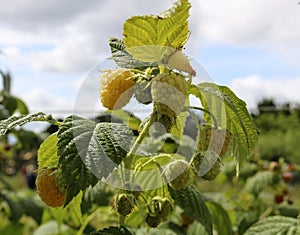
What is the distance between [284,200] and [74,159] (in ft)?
7.56

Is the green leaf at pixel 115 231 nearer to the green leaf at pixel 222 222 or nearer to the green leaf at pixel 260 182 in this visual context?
the green leaf at pixel 222 222

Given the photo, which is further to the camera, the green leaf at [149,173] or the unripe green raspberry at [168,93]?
the green leaf at [149,173]

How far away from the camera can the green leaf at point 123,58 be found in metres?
0.86

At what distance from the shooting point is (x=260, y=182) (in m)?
2.77

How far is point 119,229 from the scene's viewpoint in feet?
2.98

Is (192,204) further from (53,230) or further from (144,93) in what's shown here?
(53,230)

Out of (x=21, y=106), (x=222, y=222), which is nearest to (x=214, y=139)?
(x=222, y=222)

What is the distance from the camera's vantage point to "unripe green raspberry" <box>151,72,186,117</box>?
767mm

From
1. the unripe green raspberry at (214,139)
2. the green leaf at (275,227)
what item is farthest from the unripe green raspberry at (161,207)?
the green leaf at (275,227)

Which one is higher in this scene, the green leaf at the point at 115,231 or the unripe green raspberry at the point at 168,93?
the unripe green raspberry at the point at 168,93

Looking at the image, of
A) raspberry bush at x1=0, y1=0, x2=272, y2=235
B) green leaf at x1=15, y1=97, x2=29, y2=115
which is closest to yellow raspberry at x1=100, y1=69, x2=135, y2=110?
raspberry bush at x1=0, y1=0, x2=272, y2=235

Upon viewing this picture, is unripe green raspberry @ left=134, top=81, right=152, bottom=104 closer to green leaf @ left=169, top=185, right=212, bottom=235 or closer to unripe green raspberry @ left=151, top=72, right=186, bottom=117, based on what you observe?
unripe green raspberry @ left=151, top=72, right=186, bottom=117

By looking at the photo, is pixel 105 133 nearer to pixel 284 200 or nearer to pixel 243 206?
pixel 243 206

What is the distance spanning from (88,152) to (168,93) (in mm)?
132
